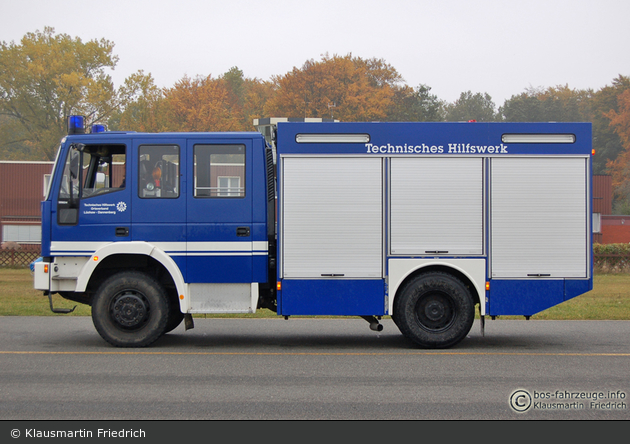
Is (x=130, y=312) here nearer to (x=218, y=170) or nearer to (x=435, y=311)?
(x=218, y=170)

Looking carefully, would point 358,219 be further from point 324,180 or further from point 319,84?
point 319,84

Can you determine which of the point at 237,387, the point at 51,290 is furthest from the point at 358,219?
the point at 51,290

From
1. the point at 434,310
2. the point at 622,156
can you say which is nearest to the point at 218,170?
the point at 434,310

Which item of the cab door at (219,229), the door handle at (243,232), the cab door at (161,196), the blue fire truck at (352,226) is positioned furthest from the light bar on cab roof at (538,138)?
the cab door at (161,196)

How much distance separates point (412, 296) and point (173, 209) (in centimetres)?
345

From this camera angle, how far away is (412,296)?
27.9 feet

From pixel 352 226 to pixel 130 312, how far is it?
10.6ft

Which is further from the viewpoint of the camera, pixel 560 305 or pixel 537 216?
pixel 560 305
